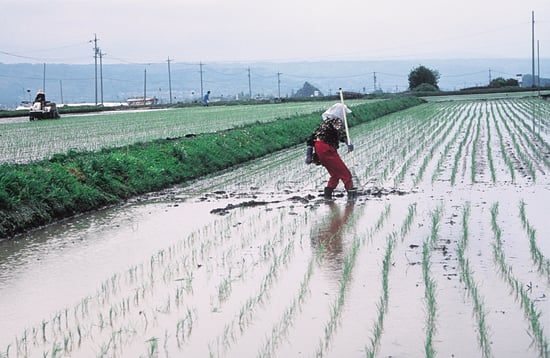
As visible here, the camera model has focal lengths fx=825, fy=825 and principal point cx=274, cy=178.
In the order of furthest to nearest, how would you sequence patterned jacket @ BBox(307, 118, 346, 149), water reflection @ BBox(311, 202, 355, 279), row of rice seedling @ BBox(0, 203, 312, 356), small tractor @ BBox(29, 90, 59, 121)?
1. small tractor @ BBox(29, 90, 59, 121)
2. patterned jacket @ BBox(307, 118, 346, 149)
3. water reflection @ BBox(311, 202, 355, 279)
4. row of rice seedling @ BBox(0, 203, 312, 356)

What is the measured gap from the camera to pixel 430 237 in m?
8.11

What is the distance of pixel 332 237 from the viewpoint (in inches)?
331

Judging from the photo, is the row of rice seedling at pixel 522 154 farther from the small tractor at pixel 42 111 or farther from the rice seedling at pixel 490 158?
the small tractor at pixel 42 111

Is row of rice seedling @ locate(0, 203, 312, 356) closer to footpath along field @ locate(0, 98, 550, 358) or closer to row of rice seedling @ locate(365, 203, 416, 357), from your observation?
footpath along field @ locate(0, 98, 550, 358)

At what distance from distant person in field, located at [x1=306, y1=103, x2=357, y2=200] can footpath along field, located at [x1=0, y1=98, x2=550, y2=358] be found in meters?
0.24

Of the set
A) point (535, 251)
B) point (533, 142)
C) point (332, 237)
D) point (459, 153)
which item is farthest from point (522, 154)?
point (535, 251)

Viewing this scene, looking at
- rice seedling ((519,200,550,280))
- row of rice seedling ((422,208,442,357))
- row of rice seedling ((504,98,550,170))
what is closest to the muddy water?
row of rice seedling ((422,208,442,357))

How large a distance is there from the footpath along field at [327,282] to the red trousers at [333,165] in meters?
0.25

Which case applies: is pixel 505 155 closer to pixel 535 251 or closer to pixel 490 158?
pixel 490 158

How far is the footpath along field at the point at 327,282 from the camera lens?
16.0 ft

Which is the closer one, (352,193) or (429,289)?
(429,289)

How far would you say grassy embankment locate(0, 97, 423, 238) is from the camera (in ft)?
32.9

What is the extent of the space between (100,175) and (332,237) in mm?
5148

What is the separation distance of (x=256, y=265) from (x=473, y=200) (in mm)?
4420
